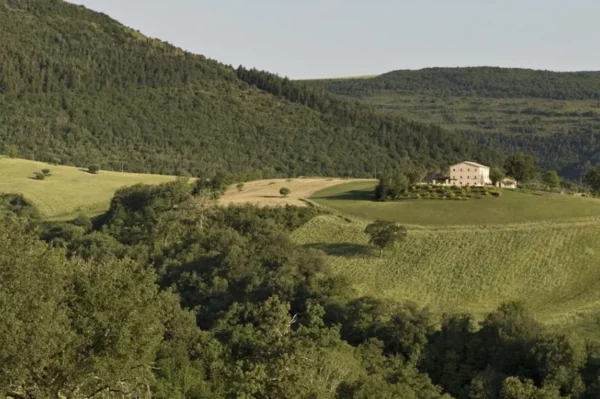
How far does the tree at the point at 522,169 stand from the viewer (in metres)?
108

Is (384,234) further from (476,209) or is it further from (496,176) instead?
(496,176)

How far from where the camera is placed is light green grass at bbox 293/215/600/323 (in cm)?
6519

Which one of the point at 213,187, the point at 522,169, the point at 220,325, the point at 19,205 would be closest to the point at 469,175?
the point at 522,169

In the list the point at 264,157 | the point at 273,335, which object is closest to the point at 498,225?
the point at 273,335

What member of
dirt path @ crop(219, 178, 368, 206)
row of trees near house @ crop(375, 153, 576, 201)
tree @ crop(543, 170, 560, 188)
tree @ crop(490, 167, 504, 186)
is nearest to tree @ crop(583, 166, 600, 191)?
row of trees near house @ crop(375, 153, 576, 201)

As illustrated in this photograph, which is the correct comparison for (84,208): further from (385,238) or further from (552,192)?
(552,192)

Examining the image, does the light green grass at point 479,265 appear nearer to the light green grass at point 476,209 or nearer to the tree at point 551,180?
the light green grass at point 476,209

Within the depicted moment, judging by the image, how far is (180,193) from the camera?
9306cm

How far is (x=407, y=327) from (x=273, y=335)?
27352 millimetres

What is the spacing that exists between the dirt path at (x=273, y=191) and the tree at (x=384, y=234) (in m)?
15.7

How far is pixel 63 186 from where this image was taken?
122 metres

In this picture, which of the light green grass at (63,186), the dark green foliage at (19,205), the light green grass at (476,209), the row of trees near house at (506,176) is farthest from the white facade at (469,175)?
the dark green foliage at (19,205)

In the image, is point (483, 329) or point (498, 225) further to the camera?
point (498, 225)

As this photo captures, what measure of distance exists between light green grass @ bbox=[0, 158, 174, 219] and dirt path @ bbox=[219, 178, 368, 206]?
71.7 ft
